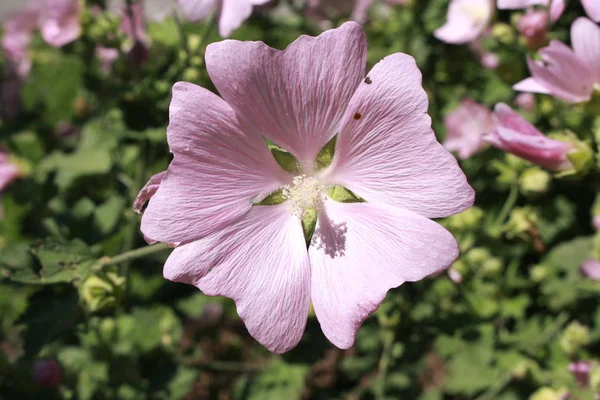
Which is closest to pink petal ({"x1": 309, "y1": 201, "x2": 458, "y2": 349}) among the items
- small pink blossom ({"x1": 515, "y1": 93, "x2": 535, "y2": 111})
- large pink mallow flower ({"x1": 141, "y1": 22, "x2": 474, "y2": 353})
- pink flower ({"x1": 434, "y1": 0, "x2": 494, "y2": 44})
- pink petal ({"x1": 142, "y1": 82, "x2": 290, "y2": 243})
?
large pink mallow flower ({"x1": 141, "y1": 22, "x2": 474, "y2": 353})

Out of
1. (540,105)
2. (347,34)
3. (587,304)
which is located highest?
(347,34)

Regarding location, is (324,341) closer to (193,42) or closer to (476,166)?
(476,166)

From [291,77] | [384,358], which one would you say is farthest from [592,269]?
[291,77]

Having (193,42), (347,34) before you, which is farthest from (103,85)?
(347,34)

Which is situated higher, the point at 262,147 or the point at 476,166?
the point at 262,147

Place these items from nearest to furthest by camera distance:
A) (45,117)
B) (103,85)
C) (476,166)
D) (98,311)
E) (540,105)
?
(98,311), (540,105), (476,166), (103,85), (45,117)

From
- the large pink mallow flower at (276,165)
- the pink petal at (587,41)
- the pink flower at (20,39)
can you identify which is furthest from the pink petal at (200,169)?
the pink flower at (20,39)

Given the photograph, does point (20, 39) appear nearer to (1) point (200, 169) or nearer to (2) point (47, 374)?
(2) point (47, 374)
